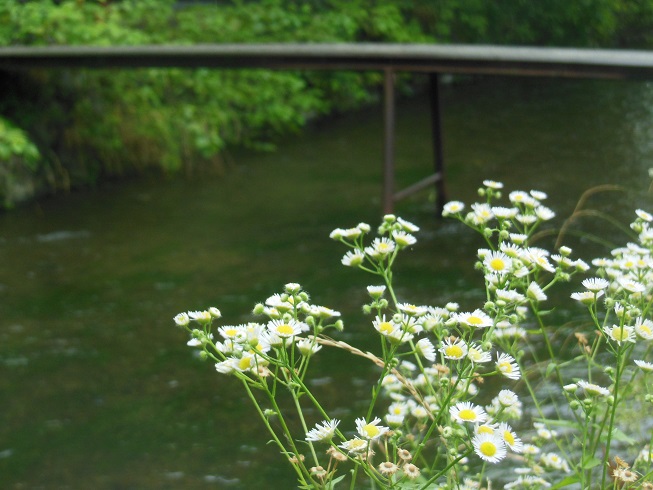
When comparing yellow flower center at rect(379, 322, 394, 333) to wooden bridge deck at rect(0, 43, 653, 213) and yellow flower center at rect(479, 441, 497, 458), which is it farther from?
wooden bridge deck at rect(0, 43, 653, 213)

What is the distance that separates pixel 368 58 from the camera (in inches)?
181

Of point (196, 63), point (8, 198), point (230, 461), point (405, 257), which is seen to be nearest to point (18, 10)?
point (8, 198)

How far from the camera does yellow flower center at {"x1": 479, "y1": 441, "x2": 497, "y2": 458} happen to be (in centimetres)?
109

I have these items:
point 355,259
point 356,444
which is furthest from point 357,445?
point 355,259

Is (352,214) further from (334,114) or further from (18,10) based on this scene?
(334,114)

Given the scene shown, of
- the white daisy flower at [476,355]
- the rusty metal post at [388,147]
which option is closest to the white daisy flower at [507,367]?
the white daisy flower at [476,355]

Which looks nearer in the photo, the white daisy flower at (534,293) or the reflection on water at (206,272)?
the white daisy flower at (534,293)

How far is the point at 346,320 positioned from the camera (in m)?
3.79

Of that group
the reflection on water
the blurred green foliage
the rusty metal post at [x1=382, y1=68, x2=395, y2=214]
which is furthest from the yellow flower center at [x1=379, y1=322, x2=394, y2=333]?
the blurred green foliage

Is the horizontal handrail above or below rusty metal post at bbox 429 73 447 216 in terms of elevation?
above

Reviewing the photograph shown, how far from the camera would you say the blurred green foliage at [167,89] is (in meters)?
6.44

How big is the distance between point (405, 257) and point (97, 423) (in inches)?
81.3

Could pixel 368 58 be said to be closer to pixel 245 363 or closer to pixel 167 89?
pixel 167 89

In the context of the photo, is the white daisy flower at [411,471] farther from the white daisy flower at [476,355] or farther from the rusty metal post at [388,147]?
the rusty metal post at [388,147]
